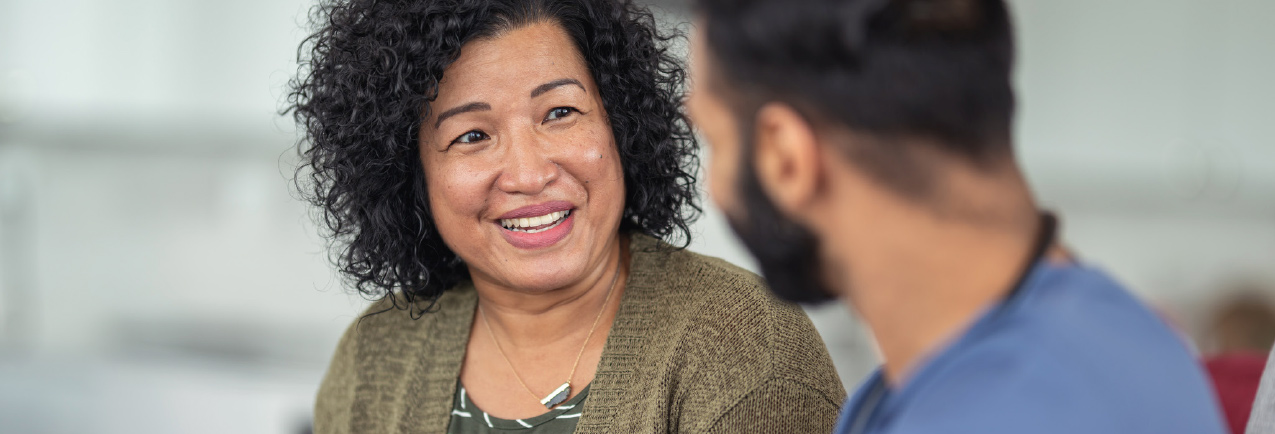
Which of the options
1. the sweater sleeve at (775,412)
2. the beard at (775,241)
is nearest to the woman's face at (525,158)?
the sweater sleeve at (775,412)

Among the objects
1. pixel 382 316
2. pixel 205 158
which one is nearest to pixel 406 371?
pixel 382 316

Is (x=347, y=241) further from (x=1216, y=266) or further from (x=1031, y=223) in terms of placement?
(x=1216, y=266)

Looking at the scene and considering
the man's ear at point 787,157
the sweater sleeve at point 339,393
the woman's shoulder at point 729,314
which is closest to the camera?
the man's ear at point 787,157

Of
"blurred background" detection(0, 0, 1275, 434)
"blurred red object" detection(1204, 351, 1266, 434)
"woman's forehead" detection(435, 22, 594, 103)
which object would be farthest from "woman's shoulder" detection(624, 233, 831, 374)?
"blurred background" detection(0, 0, 1275, 434)

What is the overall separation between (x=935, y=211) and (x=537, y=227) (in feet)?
3.05

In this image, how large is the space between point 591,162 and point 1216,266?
12.1 feet

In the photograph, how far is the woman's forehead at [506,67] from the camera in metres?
1.59

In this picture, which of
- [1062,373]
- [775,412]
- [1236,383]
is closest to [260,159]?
[775,412]

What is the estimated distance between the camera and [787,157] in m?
0.86

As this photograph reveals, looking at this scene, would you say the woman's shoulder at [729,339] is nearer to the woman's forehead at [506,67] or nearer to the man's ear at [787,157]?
the woman's forehead at [506,67]

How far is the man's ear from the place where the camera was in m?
0.85

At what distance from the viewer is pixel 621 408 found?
1.62 metres

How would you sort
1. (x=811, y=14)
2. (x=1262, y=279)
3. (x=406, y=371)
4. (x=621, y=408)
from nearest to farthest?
1. (x=811, y=14)
2. (x=621, y=408)
3. (x=406, y=371)
4. (x=1262, y=279)

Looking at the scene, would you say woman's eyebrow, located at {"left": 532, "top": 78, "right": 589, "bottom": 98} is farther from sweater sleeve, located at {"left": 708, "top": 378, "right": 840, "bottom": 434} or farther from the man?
the man
